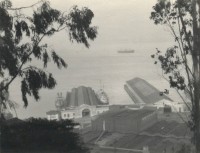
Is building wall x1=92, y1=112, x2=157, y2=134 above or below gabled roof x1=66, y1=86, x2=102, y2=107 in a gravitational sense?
below

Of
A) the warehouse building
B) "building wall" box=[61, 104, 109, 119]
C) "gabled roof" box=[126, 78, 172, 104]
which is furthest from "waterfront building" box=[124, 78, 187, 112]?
the warehouse building

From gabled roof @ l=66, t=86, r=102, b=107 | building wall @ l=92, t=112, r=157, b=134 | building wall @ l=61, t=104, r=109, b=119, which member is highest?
gabled roof @ l=66, t=86, r=102, b=107

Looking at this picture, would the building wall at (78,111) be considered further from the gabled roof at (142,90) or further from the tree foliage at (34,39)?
the tree foliage at (34,39)

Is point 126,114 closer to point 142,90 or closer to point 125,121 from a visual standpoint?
point 125,121

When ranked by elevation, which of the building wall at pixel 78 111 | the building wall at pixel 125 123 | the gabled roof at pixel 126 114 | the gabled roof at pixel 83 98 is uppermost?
the gabled roof at pixel 83 98

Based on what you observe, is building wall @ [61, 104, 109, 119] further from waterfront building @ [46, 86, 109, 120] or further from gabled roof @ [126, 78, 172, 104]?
gabled roof @ [126, 78, 172, 104]

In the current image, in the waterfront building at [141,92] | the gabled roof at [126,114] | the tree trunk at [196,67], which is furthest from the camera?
the waterfront building at [141,92]

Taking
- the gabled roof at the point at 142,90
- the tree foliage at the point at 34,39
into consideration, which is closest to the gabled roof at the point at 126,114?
the gabled roof at the point at 142,90

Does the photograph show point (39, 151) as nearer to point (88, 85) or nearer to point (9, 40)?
point (9, 40)

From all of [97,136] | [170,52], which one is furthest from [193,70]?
[97,136]
